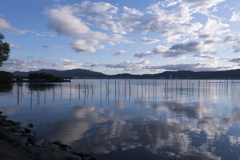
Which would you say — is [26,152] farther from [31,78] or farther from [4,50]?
[31,78]

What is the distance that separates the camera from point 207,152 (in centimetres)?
801

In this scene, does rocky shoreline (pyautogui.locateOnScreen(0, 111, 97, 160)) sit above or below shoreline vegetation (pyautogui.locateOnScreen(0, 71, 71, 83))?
below

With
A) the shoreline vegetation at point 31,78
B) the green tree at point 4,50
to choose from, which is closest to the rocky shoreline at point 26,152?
the green tree at point 4,50

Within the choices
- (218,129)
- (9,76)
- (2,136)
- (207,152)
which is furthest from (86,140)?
(9,76)

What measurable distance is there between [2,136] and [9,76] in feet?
282

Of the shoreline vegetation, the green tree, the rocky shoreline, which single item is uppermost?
the green tree

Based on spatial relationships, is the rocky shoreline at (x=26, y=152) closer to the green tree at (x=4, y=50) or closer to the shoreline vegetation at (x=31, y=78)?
the green tree at (x=4, y=50)

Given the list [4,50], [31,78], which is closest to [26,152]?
[4,50]

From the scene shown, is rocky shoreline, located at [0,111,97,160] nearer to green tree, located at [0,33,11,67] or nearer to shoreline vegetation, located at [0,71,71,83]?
green tree, located at [0,33,11,67]

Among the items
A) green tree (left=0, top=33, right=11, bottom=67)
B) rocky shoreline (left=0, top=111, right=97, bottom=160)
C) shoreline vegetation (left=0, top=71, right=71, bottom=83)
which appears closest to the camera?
rocky shoreline (left=0, top=111, right=97, bottom=160)

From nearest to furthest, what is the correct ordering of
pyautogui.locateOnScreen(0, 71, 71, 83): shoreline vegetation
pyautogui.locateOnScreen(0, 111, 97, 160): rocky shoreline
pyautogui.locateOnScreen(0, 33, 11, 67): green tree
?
pyautogui.locateOnScreen(0, 111, 97, 160): rocky shoreline
pyautogui.locateOnScreen(0, 33, 11, 67): green tree
pyautogui.locateOnScreen(0, 71, 71, 83): shoreline vegetation

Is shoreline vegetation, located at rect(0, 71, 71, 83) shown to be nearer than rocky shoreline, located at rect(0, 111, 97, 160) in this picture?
No

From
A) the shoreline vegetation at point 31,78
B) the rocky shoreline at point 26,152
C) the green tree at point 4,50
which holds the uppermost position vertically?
the green tree at point 4,50

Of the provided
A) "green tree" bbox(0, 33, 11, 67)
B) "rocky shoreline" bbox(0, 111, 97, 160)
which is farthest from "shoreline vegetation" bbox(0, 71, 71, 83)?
"rocky shoreline" bbox(0, 111, 97, 160)
